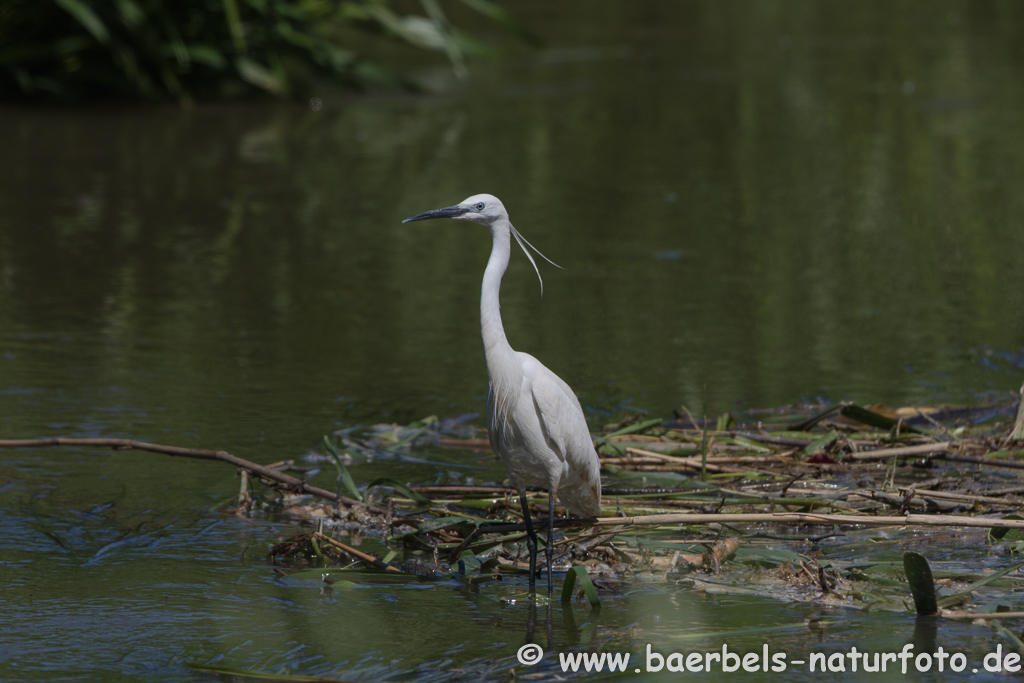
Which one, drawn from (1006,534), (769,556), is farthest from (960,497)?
(769,556)

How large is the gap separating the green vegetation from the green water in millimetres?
414

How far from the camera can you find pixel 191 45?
42.8ft

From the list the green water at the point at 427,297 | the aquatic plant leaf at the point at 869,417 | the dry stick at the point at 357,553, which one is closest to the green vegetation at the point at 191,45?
the green water at the point at 427,297

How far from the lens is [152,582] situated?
3.91m

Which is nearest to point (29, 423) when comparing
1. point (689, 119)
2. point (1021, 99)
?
point (689, 119)

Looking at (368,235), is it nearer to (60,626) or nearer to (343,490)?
(343,490)

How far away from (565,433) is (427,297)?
143 inches

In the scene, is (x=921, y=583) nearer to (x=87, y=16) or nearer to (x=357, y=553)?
(x=357, y=553)

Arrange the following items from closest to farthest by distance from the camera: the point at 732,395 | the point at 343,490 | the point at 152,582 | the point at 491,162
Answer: the point at 152,582, the point at 343,490, the point at 732,395, the point at 491,162

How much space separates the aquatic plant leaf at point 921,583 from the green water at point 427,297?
0.08 m

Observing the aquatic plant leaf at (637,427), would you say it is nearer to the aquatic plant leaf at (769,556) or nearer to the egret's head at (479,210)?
the aquatic plant leaf at (769,556)

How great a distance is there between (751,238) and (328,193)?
11.7 ft

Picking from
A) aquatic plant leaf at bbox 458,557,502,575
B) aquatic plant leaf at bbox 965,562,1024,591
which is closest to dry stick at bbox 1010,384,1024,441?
aquatic plant leaf at bbox 965,562,1024,591

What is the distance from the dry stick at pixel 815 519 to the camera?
3.79m
